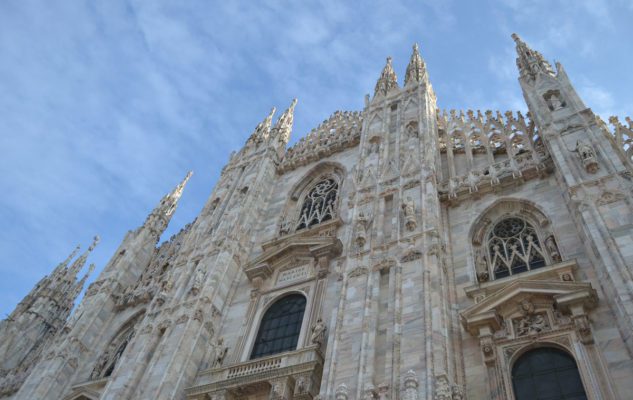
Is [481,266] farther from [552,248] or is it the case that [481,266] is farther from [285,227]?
[285,227]

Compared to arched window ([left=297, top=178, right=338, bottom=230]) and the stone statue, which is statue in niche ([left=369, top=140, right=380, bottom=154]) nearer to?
arched window ([left=297, top=178, right=338, bottom=230])

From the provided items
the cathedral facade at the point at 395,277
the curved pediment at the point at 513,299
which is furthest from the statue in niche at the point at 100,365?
the curved pediment at the point at 513,299

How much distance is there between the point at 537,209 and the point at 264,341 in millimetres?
7792

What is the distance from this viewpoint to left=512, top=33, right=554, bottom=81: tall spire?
57.9 ft

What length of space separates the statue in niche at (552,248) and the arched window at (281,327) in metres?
6.45

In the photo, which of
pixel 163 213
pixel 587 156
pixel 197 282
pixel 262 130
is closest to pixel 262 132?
pixel 262 130

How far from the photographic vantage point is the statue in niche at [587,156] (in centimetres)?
1304

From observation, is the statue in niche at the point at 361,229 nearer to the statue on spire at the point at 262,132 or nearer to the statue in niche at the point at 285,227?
the statue in niche at the point at 285,227

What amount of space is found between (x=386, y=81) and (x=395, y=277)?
11623 mm

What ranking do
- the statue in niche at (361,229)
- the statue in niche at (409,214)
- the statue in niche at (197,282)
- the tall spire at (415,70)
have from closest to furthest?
1. the statue in niche at (409,214)
2. the statue in niche at (361,229)
3. the statue in niche at (197,282)
4. the tall spire at (415,70)

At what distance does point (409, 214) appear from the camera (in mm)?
14461

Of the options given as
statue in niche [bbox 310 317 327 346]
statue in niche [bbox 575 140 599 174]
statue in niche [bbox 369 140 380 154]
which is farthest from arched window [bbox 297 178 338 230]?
statue in niche [bbox 575 140 599 174]

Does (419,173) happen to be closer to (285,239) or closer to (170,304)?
(285,239)

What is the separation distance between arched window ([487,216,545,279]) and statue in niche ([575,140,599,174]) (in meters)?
2.00
